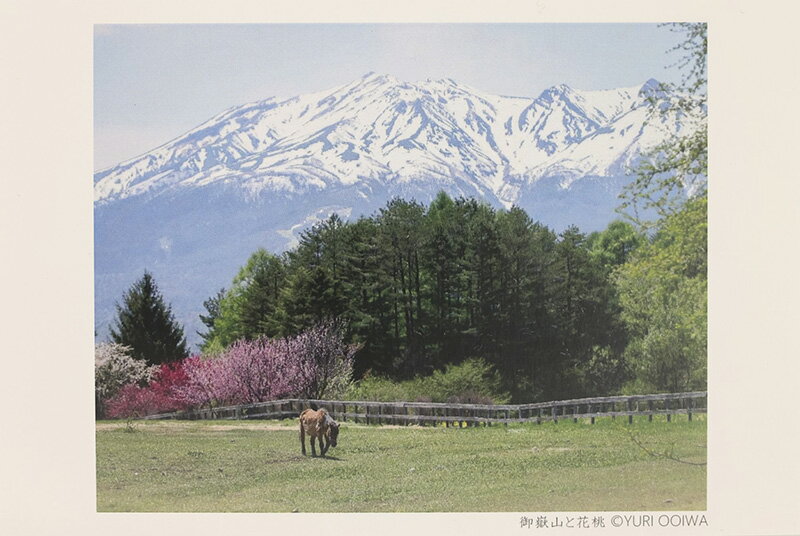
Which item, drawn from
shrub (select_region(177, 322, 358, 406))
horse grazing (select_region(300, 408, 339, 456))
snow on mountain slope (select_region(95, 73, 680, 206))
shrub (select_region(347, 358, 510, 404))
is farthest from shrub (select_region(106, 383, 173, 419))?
horse grazing (select_region(300, 408, 339, 456))

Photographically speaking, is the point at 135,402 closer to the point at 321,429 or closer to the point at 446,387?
the point at 321,429

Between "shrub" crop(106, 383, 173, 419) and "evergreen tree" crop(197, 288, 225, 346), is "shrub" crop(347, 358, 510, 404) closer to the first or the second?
"evergreen tree" crop(197, 288, 225, 346)

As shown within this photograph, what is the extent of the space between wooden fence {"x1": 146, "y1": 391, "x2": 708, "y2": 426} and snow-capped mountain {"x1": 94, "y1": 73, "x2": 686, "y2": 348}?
2530mm

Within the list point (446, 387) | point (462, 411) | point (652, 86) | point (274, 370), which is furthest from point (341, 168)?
point (652, 86)

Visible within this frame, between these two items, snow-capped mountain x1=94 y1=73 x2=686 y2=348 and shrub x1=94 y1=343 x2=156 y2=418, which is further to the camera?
shrub x1=94 y1=343 x2=156 y2=418

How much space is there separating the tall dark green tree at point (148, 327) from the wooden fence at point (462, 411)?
2.25 metres

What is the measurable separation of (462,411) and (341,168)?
16.1 ft

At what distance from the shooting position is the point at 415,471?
1708cm

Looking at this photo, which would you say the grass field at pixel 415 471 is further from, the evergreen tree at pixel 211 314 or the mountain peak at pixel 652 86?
the mountain peak at pixel 652 86

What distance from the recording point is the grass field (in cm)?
1597
